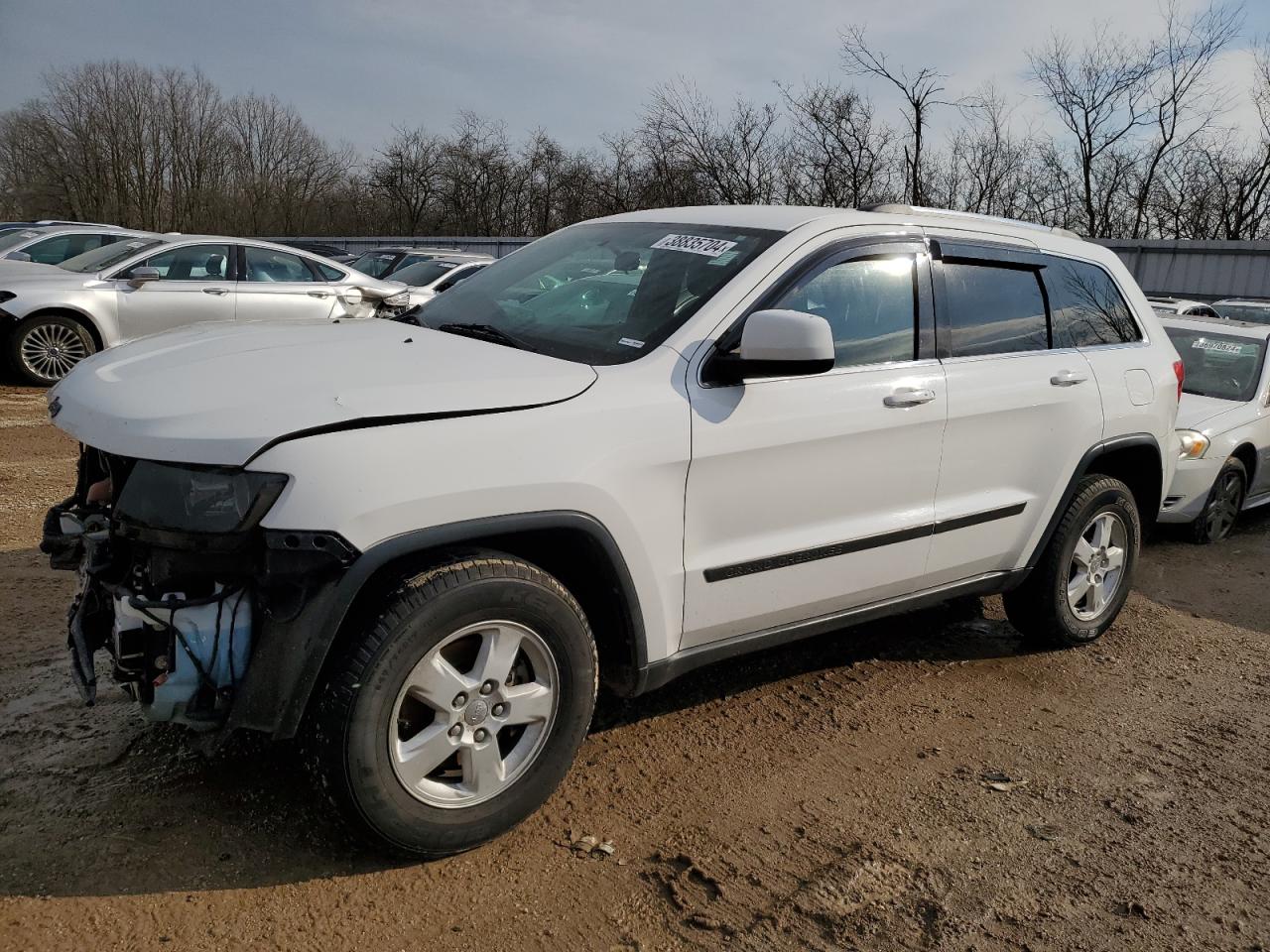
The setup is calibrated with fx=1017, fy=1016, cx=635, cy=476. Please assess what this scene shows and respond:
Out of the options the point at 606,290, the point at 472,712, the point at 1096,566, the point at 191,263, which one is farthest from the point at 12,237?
the point at 1096,566

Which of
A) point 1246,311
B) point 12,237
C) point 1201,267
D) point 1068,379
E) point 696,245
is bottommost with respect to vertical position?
point 1068,379

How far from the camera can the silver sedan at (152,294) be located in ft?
Answer: 31.8

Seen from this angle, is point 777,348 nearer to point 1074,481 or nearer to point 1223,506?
point 1074,481

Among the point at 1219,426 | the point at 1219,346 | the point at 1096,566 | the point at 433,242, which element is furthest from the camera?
the point at 433,242

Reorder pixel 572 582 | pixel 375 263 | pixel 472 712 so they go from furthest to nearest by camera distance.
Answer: pixel 375 263
pixel 572 582
pixel 472 712

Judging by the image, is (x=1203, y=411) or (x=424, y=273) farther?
(x=424, y=273)

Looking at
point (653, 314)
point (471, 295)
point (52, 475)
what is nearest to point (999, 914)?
point (653, 314)

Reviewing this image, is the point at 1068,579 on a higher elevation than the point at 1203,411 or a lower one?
lower

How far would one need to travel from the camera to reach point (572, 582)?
3059 mm

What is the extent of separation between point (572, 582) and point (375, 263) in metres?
20.6

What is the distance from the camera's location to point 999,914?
→ 8.92 feet

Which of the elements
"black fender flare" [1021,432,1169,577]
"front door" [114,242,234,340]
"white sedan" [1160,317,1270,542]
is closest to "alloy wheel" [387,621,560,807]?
"black fender flare" [1021,432,1169,577]

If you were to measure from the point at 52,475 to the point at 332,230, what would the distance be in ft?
143

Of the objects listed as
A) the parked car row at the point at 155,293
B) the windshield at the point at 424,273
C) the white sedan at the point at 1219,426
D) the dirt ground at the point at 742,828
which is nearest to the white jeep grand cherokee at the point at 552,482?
the dirt ground at the point at 742,828
